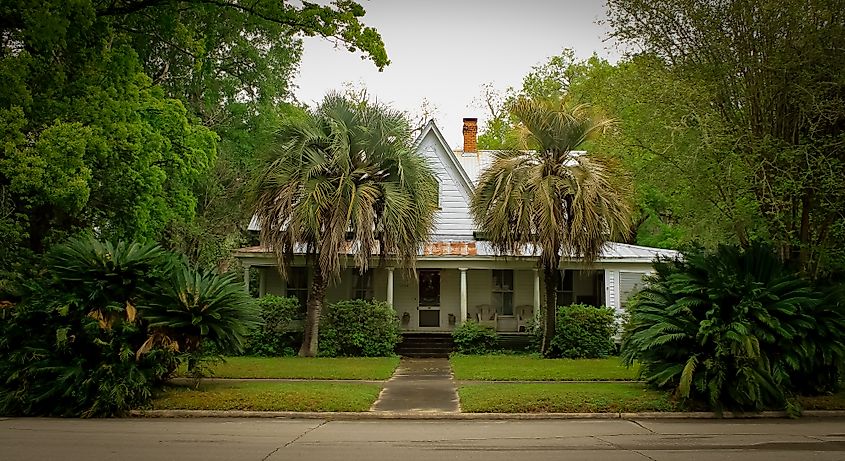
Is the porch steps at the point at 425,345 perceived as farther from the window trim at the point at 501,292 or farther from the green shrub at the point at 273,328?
the green shrub at the point at 273,328

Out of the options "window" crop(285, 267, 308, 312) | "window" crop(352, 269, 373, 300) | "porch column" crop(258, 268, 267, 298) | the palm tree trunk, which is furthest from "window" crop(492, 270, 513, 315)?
"porch column" crop(258, 268, 267, 298)

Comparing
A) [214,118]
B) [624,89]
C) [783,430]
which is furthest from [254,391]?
[214,118]

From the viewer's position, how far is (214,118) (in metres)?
29.4

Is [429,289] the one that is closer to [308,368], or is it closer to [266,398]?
[308,368]

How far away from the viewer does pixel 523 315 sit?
25.7 meters

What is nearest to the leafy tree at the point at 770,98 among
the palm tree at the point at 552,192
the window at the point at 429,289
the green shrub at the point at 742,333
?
the green shrub at the point at 742,333

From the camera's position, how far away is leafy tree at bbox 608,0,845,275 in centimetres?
1291

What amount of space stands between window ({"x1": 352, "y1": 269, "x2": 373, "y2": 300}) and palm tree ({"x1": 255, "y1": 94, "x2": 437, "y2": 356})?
4684 millimetres

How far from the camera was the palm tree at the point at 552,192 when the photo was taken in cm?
2002

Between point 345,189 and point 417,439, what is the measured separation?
10.9m

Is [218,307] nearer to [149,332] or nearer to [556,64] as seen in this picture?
[149,332]

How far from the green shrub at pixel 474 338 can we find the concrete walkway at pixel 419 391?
8.31 ft

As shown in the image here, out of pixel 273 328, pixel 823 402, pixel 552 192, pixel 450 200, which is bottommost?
pixel 823 402

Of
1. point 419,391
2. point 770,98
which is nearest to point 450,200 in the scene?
point 419,391
